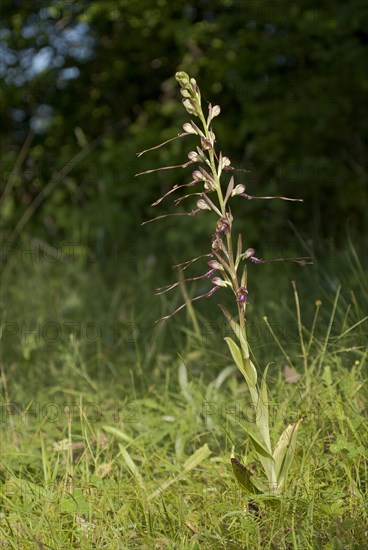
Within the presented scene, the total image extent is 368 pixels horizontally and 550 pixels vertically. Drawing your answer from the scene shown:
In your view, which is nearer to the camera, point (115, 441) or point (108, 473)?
point (108, 473)

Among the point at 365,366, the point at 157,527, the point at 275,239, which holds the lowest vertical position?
the point at 275,239

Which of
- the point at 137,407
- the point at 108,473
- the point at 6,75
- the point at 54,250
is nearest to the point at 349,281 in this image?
the point at 137,407

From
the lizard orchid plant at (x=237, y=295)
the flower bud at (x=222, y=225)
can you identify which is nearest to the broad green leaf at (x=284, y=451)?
the lizard orchid plant at (x=237, y=295)

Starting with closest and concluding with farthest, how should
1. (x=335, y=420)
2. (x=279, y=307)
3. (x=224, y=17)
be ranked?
(x=335, y=420)
(x=279, y=307)
(x=224, y=17)

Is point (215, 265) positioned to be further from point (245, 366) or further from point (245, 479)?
point (245, 479)

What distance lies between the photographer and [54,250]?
4.74 metres

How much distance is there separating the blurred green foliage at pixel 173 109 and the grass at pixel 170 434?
165 centimetres

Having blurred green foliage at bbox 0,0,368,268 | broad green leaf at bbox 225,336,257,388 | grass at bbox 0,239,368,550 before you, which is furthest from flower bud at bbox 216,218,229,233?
blurred green foliage at bbox 0,0,368,268

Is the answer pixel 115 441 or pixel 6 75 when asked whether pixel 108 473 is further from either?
pixel 6 75

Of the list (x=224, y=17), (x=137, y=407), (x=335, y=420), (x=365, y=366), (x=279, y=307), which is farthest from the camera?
(x=224, y=17)

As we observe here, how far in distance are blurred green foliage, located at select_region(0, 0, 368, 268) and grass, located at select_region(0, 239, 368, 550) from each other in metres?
1.65

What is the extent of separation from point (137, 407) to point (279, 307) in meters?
0.77

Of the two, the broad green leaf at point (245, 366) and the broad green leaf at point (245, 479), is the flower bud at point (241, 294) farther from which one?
the broad green leaf at point (245, 479)

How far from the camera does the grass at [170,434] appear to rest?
1.63 meters
